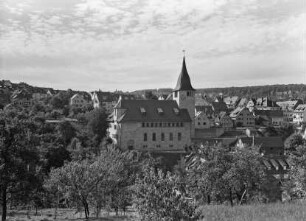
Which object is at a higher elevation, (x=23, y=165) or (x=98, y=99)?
(x=98, y=99)

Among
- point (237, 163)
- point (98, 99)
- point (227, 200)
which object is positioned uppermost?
point (98, 99)

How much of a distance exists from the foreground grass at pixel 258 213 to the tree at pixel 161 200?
523 cm

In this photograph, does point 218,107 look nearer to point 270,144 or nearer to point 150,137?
point 270,144

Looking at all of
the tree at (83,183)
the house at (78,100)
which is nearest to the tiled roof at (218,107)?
the house at (78,100)

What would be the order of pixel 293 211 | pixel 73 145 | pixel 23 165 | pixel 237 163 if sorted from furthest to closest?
pixel 73 145 → pixel 237 163 → pixel 23 165 → pixel 293 211

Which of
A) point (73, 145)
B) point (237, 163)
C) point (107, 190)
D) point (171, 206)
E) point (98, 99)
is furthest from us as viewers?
point (98, 99)

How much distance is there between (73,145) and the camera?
63.4m

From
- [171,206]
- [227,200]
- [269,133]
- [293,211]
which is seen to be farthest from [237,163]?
[269,133]

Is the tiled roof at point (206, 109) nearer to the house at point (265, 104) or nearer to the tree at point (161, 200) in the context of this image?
the house at point (265, 104)

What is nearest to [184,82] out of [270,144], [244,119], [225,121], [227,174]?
[270,144]

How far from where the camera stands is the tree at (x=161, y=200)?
10.9 m

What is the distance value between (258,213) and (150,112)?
5525 centimetres

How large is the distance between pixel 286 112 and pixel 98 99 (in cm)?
7084

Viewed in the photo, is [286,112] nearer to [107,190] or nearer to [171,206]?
[107,190]
